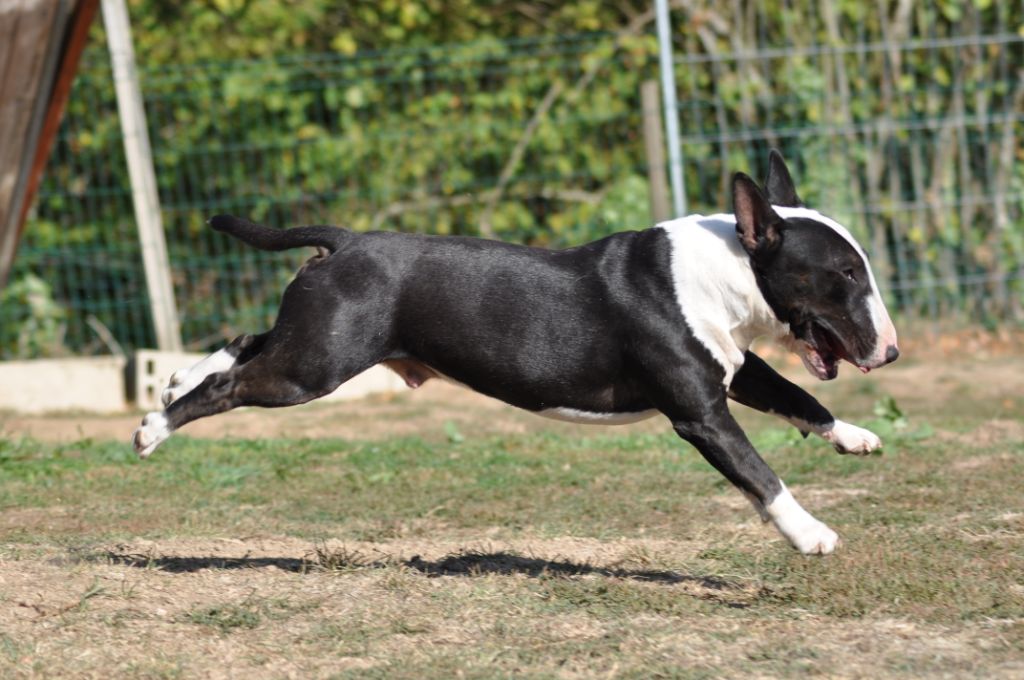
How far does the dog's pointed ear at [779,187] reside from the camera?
A: 16.8 feet

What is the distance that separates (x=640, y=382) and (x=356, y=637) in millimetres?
1342

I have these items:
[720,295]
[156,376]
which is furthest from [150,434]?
[156,376]

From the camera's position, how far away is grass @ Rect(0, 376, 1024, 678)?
160 inches

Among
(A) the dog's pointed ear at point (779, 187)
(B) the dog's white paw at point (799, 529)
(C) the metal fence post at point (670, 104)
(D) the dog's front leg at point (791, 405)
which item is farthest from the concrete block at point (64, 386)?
(B) the dog's white paw at point (799, 529)

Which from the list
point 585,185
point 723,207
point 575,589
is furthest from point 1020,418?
point 575,589

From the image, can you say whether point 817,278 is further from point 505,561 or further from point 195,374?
point 195,374

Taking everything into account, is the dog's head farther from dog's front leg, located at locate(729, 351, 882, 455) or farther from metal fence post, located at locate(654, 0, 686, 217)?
metal fence post, located at locate(654, 0, 686, 217)

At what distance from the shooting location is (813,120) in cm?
1071

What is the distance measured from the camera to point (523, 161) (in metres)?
10.8

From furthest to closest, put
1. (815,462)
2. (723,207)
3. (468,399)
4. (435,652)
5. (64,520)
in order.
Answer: (723,207) → (468,399) → (815,462) → (64,520) → (435,652)

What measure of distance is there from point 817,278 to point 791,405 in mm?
582

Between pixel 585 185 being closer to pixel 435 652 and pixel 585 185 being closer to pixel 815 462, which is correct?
pixel 815 462

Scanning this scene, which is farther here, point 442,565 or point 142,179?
point 142,179

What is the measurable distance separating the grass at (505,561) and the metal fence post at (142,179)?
2.71 metres
